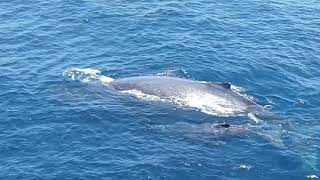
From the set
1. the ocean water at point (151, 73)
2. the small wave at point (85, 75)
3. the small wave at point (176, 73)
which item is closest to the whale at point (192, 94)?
the ocean water at point (151, 73)

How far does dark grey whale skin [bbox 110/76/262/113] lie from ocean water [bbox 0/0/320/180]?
3.79 feet

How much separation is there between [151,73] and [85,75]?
7171 millimetres

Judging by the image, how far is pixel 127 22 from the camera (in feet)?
245

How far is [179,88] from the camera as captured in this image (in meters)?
54.5

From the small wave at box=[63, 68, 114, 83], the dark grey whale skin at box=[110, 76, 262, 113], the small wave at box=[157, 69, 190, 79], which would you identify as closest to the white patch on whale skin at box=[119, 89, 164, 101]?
the dark grey whale skin at box=[110, 76, 262, 113]

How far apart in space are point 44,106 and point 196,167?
1788 cm

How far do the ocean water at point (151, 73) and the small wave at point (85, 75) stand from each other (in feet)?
1.10

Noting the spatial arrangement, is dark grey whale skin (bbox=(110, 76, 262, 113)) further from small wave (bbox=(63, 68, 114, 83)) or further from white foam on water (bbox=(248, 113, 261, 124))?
small wave (bbox=(63, 68, 114, 83))

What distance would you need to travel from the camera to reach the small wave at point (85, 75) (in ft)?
198

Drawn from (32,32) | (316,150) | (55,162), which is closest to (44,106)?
(55,162)

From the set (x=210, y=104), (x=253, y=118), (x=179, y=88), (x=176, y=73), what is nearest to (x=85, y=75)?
(x=176, y=73)

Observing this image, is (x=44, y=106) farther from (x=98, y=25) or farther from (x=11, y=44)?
(x=98, y=25)

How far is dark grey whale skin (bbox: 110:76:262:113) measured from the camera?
52.9 meters

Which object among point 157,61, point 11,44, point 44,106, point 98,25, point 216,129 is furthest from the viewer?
point 98,25
